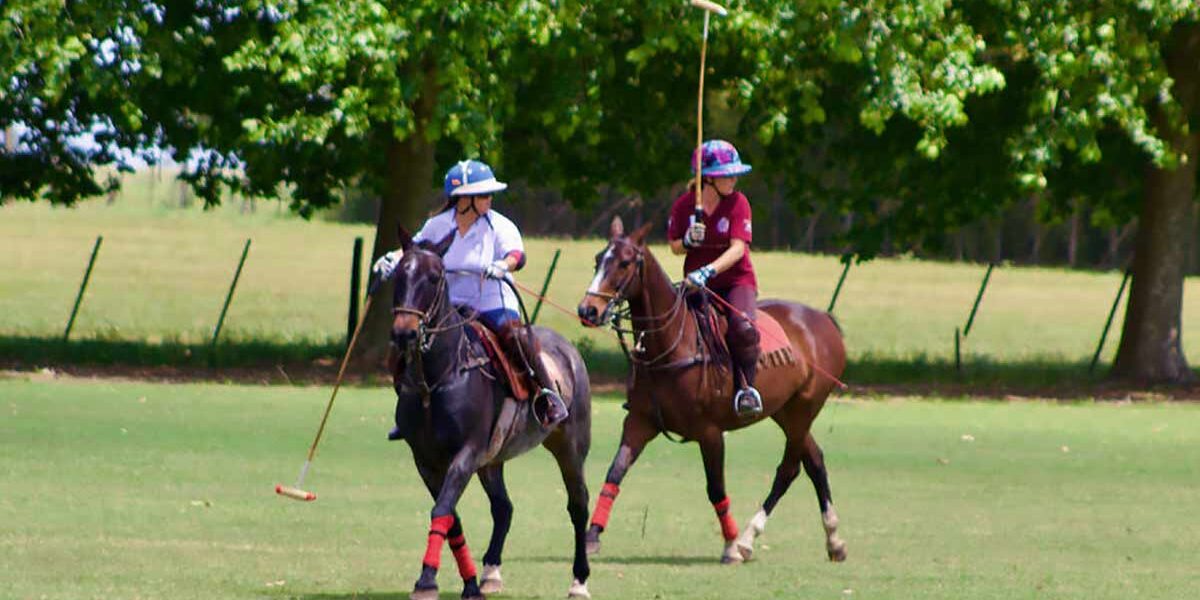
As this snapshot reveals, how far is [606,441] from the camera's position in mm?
22422

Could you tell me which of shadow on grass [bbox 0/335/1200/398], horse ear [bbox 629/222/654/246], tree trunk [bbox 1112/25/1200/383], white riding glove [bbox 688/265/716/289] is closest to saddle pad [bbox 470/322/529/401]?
horse ear [bbox 629/222/654/246]

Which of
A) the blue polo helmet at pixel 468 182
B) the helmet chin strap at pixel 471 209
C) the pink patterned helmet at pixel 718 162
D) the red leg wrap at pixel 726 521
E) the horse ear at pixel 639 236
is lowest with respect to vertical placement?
the red leg wrap at pixel 726 521

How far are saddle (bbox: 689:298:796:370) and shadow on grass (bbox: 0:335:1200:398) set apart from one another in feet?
48.7

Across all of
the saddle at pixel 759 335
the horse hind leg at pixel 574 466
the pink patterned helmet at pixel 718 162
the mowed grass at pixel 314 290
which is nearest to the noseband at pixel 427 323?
the horse hind leg at pixel 574 466

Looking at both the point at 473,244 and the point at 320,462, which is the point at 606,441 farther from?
the point at 473,244

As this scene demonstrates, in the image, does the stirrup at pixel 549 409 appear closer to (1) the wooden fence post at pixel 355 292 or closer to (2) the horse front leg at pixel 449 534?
(2) the horse front leg at pixel 449 534

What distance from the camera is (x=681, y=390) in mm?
14344

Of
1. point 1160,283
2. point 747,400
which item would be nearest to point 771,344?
point 747,400

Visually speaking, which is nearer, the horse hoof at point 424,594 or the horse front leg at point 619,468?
the horse hoof at point 424,594

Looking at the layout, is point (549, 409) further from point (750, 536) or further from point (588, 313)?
point (750, 536)

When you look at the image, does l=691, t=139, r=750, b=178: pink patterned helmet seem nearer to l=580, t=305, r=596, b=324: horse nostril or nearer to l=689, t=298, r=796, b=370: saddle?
l=689, t=298, r=796, b=370: saddle

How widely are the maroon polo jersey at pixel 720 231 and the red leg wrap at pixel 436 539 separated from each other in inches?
141

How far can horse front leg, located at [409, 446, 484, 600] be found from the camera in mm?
11078

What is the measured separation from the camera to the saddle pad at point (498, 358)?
469 inches
